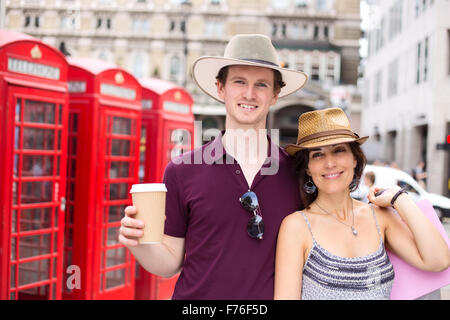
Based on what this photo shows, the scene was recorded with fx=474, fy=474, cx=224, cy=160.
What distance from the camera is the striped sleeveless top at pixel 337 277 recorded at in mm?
1966

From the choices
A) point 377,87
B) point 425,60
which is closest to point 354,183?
point 425,60

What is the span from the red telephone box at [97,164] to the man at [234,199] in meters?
2.68

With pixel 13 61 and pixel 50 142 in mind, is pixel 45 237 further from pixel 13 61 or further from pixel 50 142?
pixel 13 61

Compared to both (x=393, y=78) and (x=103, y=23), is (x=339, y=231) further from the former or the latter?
Result: (x=103, y=23)

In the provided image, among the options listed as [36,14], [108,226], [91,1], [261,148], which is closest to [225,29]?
[91,1]

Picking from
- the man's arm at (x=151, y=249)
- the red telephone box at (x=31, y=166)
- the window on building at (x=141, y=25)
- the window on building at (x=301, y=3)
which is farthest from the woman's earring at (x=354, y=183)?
the window on building at (x=301, y=3)

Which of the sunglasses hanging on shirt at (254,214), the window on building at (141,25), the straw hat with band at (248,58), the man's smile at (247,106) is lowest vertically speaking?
the sunglasses hanging on shirt at (254,214)

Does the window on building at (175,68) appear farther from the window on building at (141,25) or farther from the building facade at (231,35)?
the window on building at (141,25)

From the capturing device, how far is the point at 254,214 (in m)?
2.04

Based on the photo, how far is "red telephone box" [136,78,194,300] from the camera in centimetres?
572

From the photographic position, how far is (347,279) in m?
1.97

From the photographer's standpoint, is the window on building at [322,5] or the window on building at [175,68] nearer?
the window on building at [175,68]

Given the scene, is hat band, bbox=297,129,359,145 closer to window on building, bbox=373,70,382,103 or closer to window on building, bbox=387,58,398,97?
window on building, bbox=387,58,398,97

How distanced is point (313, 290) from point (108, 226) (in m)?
3.48
